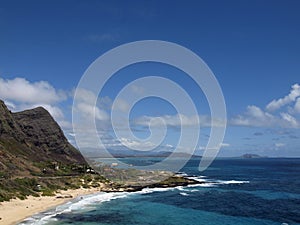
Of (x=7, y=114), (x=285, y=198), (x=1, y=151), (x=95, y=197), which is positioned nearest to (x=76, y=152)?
(x=7, y=114)

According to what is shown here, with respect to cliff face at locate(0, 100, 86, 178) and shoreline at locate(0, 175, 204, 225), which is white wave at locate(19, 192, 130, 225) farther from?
cliff face at locate(0, 100, 86, 178)

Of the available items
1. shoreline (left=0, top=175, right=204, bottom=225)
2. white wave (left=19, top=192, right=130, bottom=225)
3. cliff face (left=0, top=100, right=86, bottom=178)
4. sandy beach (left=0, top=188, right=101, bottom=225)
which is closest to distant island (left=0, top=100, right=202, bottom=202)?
cliff face (left=0, top=100, right=86, bottom=178)

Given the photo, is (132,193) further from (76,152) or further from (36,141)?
(76,152)

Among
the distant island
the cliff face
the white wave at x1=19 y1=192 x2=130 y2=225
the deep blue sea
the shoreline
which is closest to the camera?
the white wave at x1=19 y1=192 x2=130 y2=225

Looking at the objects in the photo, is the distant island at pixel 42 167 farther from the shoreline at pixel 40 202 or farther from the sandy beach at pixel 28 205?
the sandy beach at pixel 28 205

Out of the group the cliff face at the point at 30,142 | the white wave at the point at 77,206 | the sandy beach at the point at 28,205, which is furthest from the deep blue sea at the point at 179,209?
the cliff face at the point at 30,142

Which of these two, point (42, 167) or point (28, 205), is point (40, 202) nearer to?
point (28, 205)
